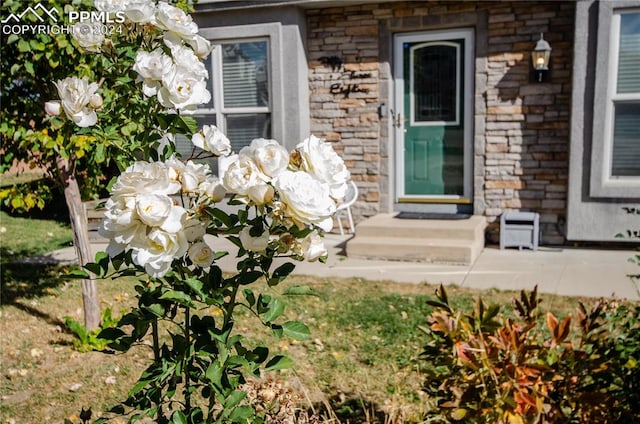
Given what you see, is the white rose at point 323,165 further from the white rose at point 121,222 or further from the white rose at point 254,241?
the white rose at point 121,222

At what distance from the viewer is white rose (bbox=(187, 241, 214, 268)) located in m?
1.60

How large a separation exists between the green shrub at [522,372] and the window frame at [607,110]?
4544 mm

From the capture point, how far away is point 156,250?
56.9 inches

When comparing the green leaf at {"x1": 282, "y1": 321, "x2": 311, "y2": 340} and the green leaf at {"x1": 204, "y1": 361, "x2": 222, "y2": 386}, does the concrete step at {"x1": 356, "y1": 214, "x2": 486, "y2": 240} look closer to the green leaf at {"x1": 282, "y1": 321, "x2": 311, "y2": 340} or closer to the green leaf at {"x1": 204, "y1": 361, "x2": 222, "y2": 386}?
the green leaf at {"x1": 282, "y1": 321, "x2": 311, "y2": 340}

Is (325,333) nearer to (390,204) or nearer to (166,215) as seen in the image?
(166,215)

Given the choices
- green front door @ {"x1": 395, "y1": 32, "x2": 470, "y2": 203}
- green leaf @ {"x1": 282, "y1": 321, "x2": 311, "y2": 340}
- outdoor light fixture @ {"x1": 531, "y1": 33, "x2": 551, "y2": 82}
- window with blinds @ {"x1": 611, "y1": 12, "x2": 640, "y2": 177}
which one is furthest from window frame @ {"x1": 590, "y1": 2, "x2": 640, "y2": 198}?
green leaf @ {"x1": 282, "y1": 321, "x2": 311, "y2": 340}

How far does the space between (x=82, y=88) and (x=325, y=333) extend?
2.83 metres

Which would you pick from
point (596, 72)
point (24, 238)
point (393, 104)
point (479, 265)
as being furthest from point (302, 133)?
point (24, 238)

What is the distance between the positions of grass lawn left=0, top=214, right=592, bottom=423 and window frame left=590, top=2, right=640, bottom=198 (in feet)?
6.84

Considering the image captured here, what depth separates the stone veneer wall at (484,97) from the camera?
21.6ft

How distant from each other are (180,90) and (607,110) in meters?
5.68

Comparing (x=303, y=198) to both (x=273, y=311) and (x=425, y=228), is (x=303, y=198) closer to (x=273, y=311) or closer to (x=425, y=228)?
(x=273, y=311)

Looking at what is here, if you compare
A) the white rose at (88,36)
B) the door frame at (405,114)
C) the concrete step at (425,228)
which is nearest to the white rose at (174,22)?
the white rose at (88,36)

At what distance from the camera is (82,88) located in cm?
185
